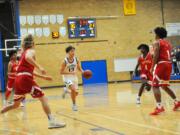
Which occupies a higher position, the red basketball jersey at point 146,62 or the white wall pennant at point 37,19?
the white wall pennant at point 37,19

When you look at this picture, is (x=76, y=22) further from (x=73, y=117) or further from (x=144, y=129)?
(x=144, y=129)

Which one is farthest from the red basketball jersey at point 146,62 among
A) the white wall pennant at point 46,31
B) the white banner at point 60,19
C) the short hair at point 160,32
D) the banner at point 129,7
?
the banner at point 129,7

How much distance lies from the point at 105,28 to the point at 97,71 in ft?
9.72

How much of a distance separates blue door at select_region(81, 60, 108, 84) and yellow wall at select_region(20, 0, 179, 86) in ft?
1.11

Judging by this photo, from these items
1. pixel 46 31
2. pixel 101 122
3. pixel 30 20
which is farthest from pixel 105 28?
pixel 101 122

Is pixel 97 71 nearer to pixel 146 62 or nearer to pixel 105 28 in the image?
pixel 105 28

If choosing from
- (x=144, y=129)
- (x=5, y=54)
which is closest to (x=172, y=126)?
(x=144, y=129)

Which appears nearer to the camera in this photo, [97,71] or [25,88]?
[25,88]

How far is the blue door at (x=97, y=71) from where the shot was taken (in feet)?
94.2

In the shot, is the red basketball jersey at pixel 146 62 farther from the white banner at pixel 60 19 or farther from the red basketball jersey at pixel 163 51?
the white banner at pixel 60 19

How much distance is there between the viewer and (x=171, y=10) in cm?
3009

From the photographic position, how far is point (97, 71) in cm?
2891

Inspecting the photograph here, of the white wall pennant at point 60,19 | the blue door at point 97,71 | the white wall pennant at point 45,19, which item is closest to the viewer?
the white wall pennant at point 45,19

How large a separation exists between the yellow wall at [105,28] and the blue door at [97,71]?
1.11ft
